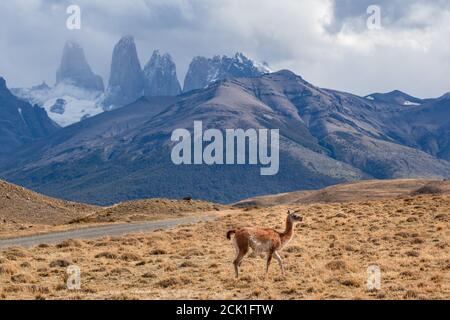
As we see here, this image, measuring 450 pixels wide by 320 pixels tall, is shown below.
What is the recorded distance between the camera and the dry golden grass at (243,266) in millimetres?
20891

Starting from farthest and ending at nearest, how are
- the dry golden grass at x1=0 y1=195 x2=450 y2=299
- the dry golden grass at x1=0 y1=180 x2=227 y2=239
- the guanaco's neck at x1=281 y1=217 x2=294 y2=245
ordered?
the dry golden grass at x1=0 y1=180 x2=227 y2=239
the guanaco's neck at x1=281 y1=217 x2=294 y2=245
the dry golden grass at x1=0 y1=195 x2=450 y2=299

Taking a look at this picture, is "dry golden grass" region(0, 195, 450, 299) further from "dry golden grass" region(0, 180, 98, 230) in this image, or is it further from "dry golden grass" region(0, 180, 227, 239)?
"dry golden grass" region(0, 180, 98, 230)

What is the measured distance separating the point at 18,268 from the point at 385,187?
117870 millimetres

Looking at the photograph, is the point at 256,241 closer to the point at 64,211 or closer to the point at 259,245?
the point at 259,245

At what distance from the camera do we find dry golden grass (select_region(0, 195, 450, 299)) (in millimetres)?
20891

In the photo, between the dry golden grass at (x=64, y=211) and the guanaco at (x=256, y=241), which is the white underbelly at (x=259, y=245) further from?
the dry golden grass at (x=64, y=211)

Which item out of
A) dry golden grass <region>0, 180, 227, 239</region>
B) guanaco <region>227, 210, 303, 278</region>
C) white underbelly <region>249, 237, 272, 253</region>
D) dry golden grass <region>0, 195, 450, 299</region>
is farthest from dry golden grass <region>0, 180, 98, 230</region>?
white underbelly <region>249, 237, 272, 253</region>

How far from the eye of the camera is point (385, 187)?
138 m

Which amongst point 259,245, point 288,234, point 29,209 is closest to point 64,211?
point 29,209

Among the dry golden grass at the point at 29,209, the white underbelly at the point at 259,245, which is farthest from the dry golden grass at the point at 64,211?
the white underbelly at the point at 259,245

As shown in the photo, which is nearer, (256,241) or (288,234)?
(256,241)

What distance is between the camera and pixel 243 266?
26562mm
